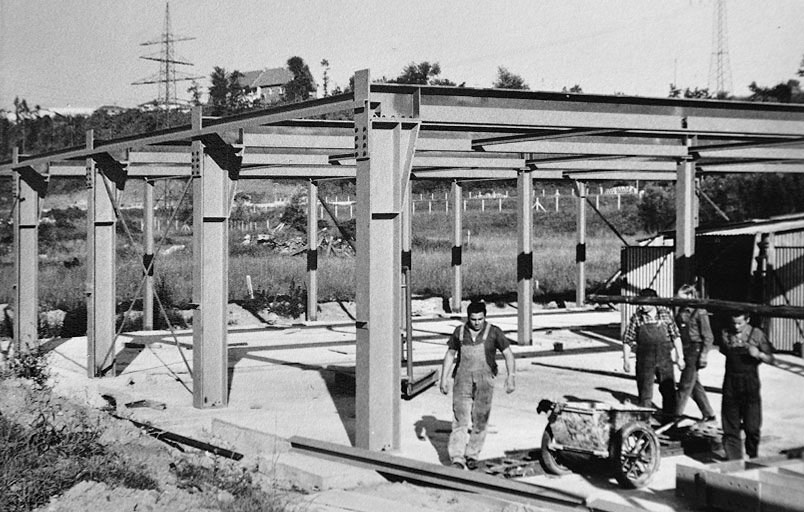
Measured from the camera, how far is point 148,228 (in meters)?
25.3

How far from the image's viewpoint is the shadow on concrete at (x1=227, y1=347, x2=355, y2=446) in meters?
13.2

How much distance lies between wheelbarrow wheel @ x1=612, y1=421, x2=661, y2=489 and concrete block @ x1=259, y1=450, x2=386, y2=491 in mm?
2483

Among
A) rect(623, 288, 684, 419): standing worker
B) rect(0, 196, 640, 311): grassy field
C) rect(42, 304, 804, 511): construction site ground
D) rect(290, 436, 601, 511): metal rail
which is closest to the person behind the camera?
rect(290, 436, 601, 511): metal rail

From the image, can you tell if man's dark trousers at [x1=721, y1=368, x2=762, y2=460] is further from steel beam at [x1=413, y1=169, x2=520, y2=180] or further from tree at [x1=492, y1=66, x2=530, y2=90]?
tree at [x1=492, y1=66, x2=530, y2=90]

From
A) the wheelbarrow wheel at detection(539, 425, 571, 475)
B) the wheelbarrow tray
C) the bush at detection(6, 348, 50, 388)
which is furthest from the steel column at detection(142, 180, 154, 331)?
the wheelbarrow tray

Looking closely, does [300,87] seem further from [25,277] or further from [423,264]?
[25,277]

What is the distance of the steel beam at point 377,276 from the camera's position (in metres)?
10.9

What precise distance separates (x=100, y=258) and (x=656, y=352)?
1086 cm

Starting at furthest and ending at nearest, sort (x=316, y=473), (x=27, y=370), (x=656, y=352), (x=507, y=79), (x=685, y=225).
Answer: (x=507, y=79) → (x=685, y=225) → (x=27, y=370) → (x=656, y=352) → (x=316, y=473)

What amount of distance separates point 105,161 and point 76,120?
64304 millimetres

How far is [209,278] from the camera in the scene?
1429cm

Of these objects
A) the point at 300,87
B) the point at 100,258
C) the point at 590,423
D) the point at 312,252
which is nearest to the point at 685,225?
the point at 590,423

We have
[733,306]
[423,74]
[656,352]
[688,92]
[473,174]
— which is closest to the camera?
[733,306]

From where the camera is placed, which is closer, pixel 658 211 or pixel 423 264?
pixel 423 264
